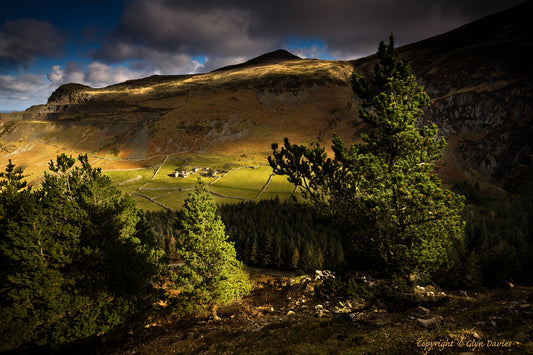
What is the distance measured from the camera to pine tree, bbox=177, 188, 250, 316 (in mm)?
19266

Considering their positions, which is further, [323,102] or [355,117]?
[323,102]

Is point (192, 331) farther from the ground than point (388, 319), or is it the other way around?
point (388, 319)

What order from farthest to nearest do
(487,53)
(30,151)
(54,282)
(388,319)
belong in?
(30,151)
(487,53)
(54,282)
(388,319)

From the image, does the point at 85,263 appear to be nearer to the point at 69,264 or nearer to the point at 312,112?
the point at 69,264

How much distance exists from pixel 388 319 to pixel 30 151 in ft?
580

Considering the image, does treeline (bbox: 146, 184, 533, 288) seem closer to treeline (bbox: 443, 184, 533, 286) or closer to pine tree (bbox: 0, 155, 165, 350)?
treeline (bbox: 443, 184, 533, 286)

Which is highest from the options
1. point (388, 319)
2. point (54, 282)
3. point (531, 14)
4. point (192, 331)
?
point (531, 14)

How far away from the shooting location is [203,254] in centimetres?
1947

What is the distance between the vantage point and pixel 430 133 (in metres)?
10.7

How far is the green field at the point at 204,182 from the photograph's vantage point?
81500 mm

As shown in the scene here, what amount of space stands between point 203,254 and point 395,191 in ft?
49.8

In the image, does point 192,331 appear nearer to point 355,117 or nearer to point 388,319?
point 388,319

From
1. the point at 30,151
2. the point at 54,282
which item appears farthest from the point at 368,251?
the point at 30,151

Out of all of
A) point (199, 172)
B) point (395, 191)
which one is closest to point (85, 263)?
point (395, 191)
